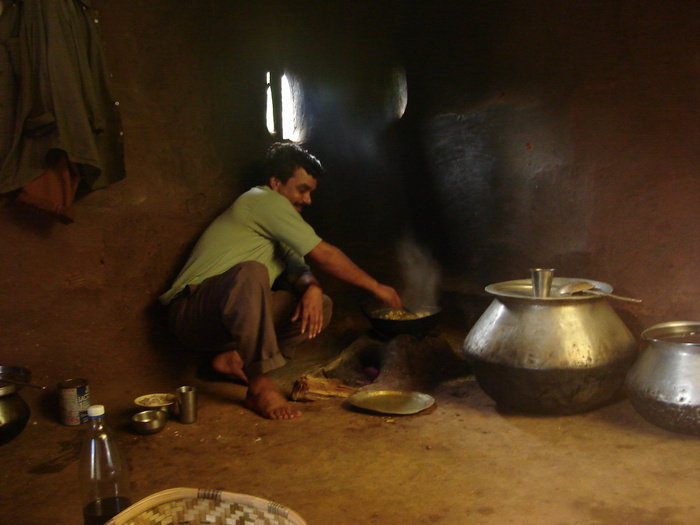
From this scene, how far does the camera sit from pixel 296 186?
3639mm

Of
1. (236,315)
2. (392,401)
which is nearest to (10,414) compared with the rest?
(236,315)

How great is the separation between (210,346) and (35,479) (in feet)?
4.25

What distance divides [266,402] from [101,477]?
4.56ft

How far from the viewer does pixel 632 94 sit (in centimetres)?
324

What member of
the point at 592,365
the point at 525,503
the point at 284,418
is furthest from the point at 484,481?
the point at 284,418

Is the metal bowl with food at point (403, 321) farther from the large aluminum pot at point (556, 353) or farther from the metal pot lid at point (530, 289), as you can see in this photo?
the large aluminum pot at point (556, 353)

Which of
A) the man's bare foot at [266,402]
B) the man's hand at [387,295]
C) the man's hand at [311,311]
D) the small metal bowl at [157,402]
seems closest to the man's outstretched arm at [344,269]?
the man's hand at [387,295]

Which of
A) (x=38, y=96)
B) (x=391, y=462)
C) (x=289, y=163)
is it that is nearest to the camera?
(x=391, y=462)

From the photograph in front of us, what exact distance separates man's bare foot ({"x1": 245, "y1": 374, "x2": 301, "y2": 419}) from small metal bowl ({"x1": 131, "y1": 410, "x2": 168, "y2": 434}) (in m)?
0.47

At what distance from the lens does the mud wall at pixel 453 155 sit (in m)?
3.11

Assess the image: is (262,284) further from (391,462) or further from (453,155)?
(453,155)

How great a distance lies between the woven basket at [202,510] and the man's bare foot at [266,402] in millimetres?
1491

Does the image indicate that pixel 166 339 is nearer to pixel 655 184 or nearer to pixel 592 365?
pixel 592 365

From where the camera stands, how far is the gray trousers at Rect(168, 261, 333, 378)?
10.0 feet
